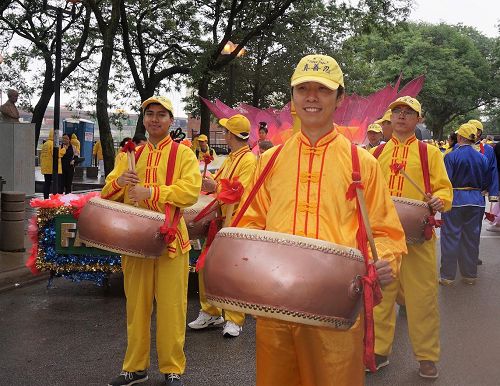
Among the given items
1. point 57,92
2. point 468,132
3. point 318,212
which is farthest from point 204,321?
point 57,92

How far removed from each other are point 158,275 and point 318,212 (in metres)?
2.05

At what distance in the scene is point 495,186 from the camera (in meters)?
10.1

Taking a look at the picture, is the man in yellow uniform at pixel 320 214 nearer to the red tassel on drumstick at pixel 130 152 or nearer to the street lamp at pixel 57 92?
the red tassel on drumstick at pixel 130 152

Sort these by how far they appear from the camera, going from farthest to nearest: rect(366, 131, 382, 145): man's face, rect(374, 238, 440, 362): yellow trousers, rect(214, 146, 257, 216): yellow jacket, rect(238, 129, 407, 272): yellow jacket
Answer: rect(366, 131, 382, 145): man's face < rect(214, 146, 257, 216): yellow jacket < rect(374, 238, 440, 362): yellow trousers < rect(238, 129, 407, 272): yellow jacket

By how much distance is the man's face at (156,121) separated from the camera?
4645 mm

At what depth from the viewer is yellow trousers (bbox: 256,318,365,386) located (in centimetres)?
278

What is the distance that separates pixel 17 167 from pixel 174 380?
12763 millimetres

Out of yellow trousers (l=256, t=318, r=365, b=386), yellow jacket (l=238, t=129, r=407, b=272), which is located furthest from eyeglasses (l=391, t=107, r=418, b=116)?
yellow trousers (l=256, t=318, r=365, b=386)

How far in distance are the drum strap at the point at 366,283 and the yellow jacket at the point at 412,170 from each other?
217 cm

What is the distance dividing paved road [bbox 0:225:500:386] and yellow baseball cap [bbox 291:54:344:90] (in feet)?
8.96

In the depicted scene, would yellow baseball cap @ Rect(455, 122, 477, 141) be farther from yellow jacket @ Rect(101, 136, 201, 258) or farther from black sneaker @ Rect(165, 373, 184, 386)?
black sneaker @ Rect(165, 373, 184, 386)

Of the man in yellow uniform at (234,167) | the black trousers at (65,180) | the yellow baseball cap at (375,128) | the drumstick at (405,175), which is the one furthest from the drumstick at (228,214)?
the black trousers at (65,180)

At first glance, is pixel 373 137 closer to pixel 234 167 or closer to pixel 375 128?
pixel 375 128

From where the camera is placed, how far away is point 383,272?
270 centimetres
